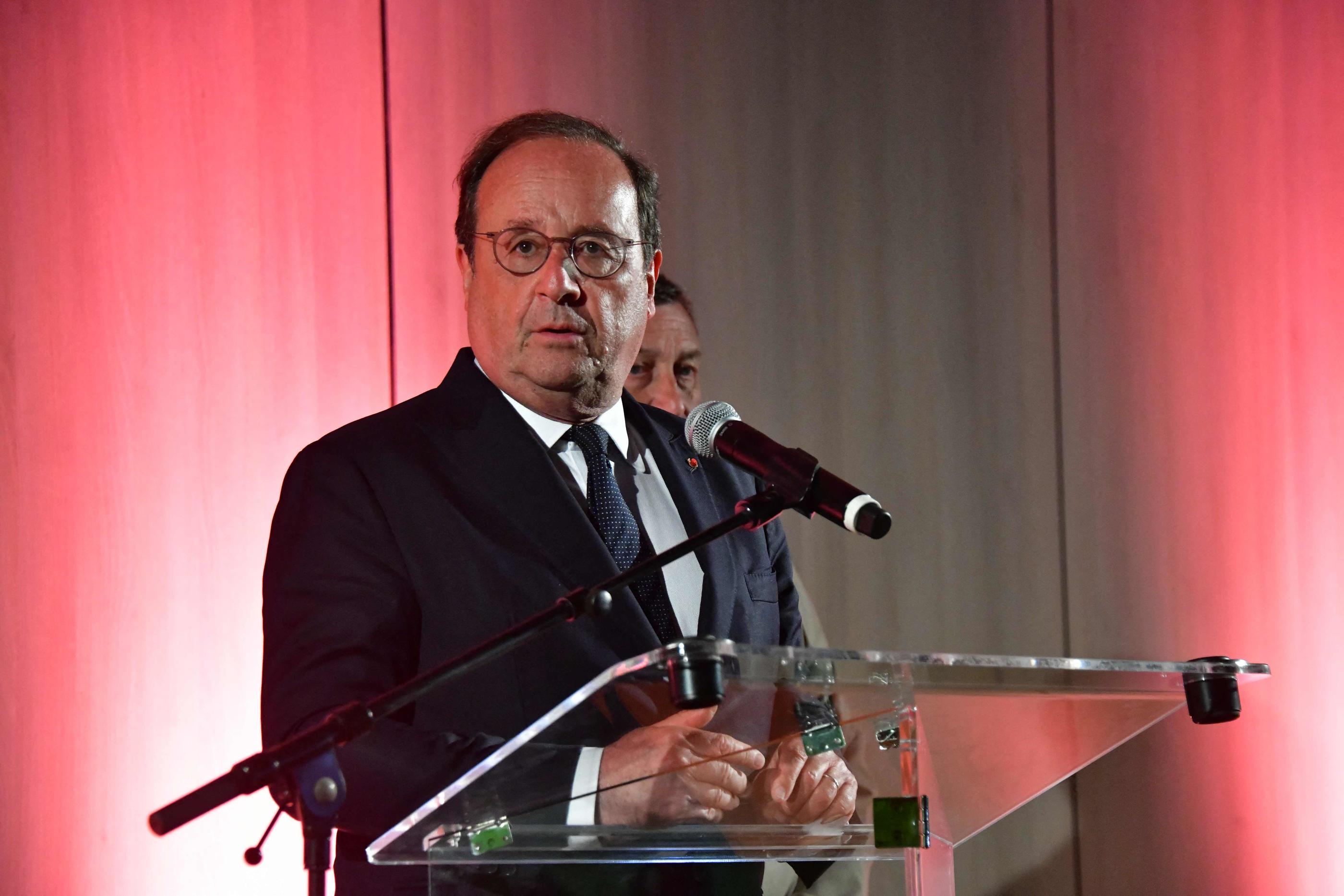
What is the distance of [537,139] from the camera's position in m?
1.85

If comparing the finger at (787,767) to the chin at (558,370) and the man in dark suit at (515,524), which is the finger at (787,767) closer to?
the man in dark suit at (515,524)

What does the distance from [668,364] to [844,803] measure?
1.88 m

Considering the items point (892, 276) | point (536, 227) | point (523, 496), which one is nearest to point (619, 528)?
point (523, 496)

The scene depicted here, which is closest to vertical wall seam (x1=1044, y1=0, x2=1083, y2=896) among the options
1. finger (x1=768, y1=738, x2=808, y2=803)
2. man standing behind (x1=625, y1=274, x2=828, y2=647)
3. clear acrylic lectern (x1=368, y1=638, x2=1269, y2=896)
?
man standing behind (x1=625, y1=274, x2=828, y2=647)

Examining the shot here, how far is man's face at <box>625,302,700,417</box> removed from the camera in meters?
2.89

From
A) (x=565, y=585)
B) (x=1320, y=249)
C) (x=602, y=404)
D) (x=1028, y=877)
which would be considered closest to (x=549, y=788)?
(x=565, y=585)

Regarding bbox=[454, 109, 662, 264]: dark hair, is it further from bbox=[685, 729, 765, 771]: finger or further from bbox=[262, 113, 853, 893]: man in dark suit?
bbox=[685, 729, 765, 771]: finger

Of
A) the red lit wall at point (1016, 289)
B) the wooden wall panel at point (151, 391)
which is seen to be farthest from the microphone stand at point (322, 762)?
the red lit wall at point (1016, 289)

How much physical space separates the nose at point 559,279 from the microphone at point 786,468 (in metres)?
0.49

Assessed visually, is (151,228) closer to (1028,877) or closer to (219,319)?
(219,319)

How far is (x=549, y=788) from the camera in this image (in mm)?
1021

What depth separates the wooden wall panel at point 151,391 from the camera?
7.80 feet

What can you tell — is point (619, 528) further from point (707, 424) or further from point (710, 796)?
Answer: point (710, 796)

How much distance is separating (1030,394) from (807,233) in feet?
2.41
